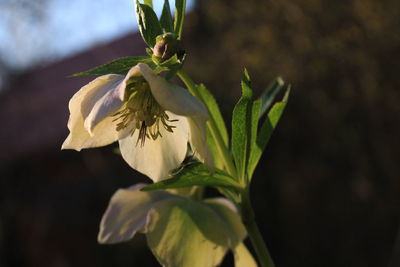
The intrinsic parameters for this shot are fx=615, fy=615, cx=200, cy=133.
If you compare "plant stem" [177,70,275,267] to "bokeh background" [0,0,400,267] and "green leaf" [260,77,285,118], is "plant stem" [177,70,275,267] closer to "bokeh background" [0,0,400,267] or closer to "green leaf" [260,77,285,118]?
"green leaf" [260,77,285,118]

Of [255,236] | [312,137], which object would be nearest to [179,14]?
[255,236]

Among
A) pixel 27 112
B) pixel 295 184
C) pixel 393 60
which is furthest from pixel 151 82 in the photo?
pixel 27 112

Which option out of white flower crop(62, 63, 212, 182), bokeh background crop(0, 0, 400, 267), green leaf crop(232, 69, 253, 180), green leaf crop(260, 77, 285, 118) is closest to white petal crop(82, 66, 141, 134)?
white flower crop(62, 63, 212, 182)

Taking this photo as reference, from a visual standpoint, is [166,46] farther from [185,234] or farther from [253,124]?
[185,234]

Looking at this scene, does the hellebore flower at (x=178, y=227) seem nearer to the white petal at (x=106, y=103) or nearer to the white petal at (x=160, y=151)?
the white petal at (x=160, y=151)

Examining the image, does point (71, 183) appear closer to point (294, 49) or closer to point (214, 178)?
point (294, 49)

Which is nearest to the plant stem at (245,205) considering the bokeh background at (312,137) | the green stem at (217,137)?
the green stem at (217,137)
